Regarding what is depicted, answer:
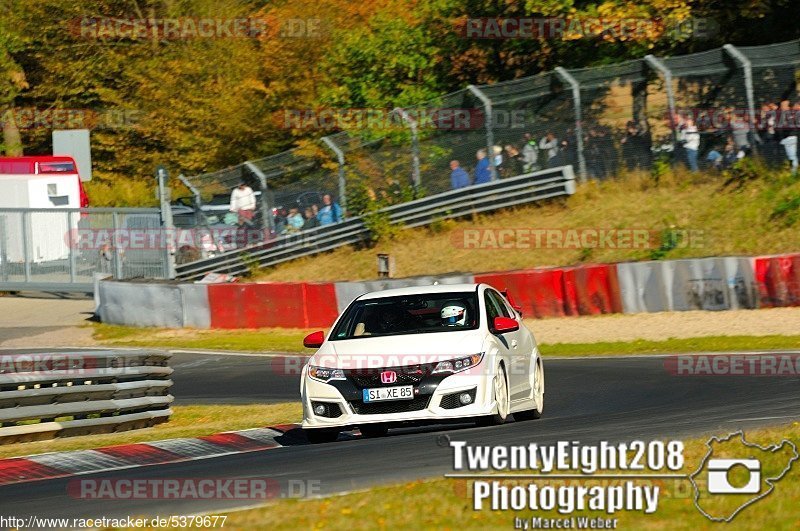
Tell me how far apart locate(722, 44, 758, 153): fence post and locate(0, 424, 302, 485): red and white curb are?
1654 cm

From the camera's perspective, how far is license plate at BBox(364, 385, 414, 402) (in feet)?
37.6

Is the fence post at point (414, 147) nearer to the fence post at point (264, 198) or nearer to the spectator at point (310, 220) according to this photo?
the spectator at point (310, 220)

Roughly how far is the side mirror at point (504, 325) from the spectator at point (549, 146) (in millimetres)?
18088

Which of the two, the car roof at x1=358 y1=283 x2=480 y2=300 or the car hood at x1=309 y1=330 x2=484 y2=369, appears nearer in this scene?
the car hood at x1=309 y1=330 x2=484 y2=369

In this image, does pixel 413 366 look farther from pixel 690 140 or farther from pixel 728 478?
pixel 690 140

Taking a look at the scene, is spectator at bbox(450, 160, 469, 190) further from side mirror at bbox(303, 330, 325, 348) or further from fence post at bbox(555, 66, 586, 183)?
side mirror at bbox(303, 330, 325, 348)

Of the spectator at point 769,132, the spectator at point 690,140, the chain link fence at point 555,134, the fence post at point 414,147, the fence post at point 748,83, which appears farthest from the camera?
the fence post at point 414,147

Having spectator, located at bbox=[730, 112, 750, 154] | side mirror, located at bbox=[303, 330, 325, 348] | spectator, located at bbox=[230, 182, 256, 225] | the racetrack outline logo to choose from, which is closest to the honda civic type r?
side mirror, located at bbox=[303, 330, 325, 348]

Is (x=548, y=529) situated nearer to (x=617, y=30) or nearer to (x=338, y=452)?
(x=338, y=452)

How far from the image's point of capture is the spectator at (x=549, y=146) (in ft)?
98.1

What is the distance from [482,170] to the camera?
1220 inches

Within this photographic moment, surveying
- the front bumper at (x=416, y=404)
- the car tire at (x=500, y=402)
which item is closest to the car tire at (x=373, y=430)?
the front bumper at (x=416, y=404)

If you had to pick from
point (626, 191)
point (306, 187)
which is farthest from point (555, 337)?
point (306, 187)

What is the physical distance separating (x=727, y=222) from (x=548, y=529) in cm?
2167
